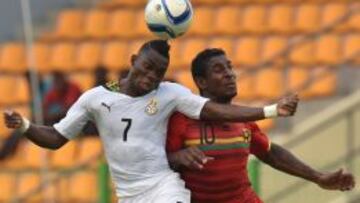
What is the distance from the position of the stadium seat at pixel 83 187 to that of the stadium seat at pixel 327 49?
263cm

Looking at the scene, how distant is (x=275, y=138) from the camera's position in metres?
13.7

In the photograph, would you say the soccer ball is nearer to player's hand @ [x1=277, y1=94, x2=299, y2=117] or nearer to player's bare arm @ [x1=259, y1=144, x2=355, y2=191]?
player's hand @ [x1=277, y1=94, x2=299, y2=117]

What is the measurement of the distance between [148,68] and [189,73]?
22.8 ft

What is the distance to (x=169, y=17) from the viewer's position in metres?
8.56

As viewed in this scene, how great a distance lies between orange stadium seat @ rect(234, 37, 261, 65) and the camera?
1541 cm

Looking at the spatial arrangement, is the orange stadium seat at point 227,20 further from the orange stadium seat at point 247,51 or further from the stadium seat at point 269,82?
the stadium seat at point 269,82

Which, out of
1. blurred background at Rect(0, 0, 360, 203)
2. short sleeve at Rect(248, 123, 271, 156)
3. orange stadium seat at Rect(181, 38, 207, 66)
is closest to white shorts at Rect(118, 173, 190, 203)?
short sleeve at Rect(248, 123, 271, 156)

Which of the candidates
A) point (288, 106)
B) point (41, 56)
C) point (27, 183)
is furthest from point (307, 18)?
point (288, 106)

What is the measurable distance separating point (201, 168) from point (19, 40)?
9.20 meters

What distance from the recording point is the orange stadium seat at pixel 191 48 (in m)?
15.9

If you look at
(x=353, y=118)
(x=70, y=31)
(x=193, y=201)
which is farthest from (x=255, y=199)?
(x=70, y=31)

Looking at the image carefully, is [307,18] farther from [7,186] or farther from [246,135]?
[246,135]

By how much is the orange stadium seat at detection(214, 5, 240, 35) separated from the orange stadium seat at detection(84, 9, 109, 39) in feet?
4.15

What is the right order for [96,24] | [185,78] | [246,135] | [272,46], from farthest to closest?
[96,24]
[272,46]
[185,78]
[246,135]
